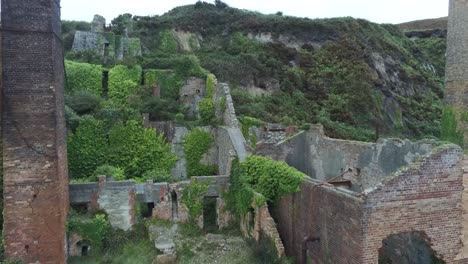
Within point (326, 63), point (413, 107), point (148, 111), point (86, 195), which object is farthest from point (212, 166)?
point (413, 107)

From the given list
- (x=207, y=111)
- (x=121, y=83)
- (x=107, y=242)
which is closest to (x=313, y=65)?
(x=207, y=111)

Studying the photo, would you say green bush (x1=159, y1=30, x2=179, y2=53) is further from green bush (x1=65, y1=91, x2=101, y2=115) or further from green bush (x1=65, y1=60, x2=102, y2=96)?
green bush (x1=65, y1=91, x2=101, y2=115)

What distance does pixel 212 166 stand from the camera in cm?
1942

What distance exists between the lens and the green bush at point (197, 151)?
19.3 m

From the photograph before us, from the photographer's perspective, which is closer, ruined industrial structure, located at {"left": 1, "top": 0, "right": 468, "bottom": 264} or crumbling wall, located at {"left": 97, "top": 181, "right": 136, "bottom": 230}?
ruined industrial structure, located at {"left": 1, "top": 0, "right": 468, "bottom": 264}

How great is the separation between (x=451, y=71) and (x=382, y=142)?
8966 millimetres

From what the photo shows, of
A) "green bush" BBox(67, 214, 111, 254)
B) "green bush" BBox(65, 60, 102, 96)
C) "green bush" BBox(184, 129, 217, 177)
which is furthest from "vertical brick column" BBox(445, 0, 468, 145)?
"green bush" BBox(65, 60, 102, 96)

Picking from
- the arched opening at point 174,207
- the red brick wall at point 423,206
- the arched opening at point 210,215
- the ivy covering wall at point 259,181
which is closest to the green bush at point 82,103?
the arched opening at point 174,207

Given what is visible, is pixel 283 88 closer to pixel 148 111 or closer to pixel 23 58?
pixel 148 111

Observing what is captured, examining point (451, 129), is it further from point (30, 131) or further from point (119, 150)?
point (30, 131)

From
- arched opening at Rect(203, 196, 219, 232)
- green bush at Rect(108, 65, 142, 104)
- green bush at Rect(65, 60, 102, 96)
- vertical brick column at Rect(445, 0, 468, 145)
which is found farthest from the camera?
green bush at Rect(108, 65, 142, 104)

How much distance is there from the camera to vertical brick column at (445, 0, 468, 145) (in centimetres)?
1780

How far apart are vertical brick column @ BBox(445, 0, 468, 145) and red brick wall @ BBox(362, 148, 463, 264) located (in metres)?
10.8

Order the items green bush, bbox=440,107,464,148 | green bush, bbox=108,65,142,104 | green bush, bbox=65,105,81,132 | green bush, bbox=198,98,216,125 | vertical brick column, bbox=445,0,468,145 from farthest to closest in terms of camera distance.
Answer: green bush, bbox=108,65,142,104 < green bush, bbox=198,98,216,125 < green bush, bbox=440,107,464,148 < vertical brick column, bbox=445,0,468,145 < green bush, bbox=65,105,81,132
